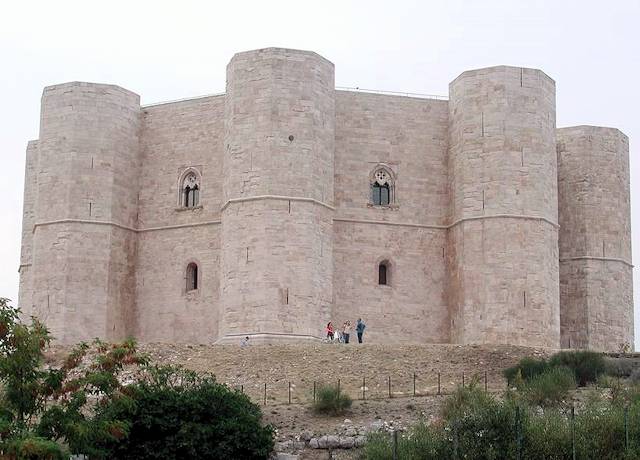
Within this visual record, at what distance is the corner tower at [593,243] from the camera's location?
3841cm

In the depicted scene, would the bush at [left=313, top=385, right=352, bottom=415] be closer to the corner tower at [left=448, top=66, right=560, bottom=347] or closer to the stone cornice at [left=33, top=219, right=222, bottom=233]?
the corner tower at [left=448, top=66, right=560, bottom=347]

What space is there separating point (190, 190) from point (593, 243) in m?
11.8

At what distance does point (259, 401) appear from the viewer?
27.1m

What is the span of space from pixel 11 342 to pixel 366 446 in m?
6.27

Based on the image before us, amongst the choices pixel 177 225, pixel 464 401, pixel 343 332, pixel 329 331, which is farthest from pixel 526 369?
pixel 177 225

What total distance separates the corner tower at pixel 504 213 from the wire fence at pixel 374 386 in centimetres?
595

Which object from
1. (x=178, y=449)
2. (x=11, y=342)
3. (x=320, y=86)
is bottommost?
(x=178, y=449)

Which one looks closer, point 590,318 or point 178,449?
point 178,449

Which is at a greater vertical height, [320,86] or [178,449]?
[320,86]

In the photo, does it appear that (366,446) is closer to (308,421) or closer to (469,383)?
(308,421)

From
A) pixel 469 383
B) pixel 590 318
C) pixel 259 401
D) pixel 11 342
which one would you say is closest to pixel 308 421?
pixel 259 401

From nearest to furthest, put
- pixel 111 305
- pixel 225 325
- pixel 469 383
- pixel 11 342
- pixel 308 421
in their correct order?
pixel 11 342, pixel 308 421, pixel 469 383, pixel 225 325, pixel 111 305

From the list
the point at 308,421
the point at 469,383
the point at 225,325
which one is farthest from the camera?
the point at 225,325

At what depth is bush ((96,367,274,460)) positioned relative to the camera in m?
23.2
